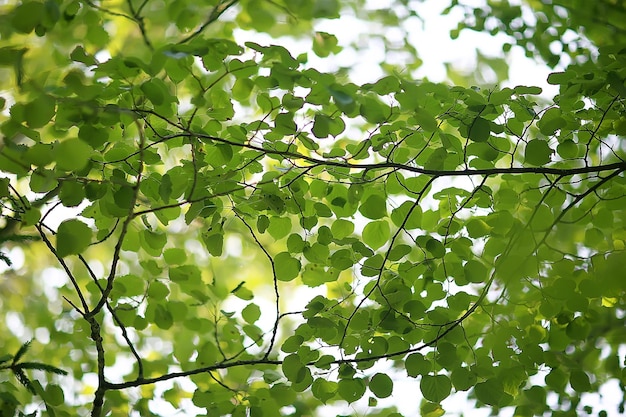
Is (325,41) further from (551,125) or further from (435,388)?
(435,388)

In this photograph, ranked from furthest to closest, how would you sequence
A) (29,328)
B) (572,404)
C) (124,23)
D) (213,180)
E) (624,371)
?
(29,328) < (124,23) < (572,404) < (624,371) < (213,180)

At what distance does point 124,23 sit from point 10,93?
0.58 meters

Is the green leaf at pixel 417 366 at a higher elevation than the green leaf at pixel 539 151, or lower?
lower

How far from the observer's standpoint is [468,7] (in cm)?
191

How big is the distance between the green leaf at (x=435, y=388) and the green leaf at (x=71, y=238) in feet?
2.15

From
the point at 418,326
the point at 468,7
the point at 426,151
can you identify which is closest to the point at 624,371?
the point at 418,326

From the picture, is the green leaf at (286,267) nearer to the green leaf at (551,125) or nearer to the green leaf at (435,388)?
the green leaf at (435,388)

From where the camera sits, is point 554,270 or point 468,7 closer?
point 554,270

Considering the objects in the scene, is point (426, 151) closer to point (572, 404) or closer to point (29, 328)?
point (572, 404)

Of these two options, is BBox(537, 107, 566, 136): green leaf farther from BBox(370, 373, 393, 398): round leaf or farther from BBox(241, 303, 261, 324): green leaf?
BBox(241, 303, 261, 324): green leaf

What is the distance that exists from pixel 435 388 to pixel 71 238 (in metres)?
0.70

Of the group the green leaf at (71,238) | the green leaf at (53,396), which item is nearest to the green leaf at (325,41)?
the green leaf at (71,238)

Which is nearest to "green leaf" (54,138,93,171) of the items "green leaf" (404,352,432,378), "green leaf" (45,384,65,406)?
"green leaf" (45,384,65,406)

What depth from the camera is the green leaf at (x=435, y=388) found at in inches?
41.2
